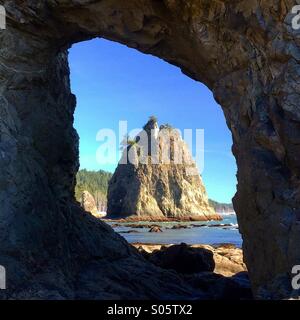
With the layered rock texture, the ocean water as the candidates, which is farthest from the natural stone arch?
the layered rock texture

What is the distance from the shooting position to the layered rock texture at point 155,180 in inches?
5187

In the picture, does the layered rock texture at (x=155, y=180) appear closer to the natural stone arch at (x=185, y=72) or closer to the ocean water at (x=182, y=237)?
the ocean water at (x=182, y=237)

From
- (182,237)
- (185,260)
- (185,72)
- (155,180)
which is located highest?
(185,72)

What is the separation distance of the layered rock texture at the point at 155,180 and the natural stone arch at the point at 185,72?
4263 inches

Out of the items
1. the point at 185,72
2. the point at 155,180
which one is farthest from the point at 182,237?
the point at 155,180

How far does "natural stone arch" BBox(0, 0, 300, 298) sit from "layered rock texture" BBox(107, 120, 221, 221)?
4263 inches

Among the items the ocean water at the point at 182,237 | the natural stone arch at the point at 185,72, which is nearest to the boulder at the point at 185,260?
the natural stone arch at the point at 185,72

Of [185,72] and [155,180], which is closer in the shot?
[185,72]

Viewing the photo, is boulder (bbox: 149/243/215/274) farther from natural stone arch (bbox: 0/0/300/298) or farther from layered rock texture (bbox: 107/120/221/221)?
layered rock texture (bbox: 107/120/221/221)

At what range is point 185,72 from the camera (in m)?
20.9

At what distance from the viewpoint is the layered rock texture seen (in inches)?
5187

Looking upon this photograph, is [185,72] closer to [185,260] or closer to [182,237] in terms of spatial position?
[185,260]

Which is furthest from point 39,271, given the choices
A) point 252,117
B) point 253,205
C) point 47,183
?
point 252,117

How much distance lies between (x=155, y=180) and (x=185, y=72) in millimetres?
116725
